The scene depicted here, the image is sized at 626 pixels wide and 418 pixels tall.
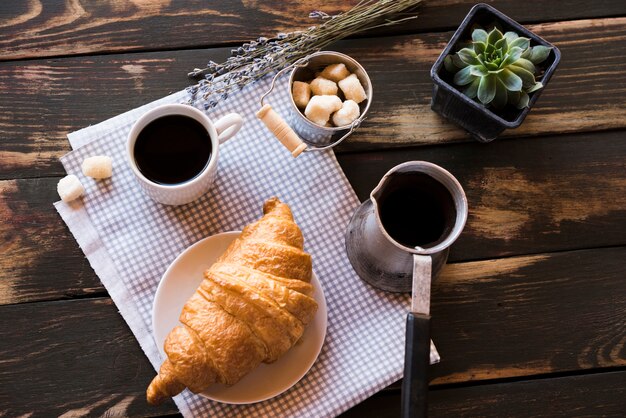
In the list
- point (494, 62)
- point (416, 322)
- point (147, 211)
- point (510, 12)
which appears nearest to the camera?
point (416, 322)

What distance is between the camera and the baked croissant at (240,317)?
105 centimetres

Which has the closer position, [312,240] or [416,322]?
[416,322]

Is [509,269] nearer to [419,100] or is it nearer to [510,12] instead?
[419,100]

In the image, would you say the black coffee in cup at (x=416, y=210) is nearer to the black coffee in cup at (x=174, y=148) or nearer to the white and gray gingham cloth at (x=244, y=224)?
the white and gray gingham cloth at (x=244, y=224)

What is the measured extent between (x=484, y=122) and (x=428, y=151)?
0.14 m

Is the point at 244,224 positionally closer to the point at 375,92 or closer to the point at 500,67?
the point at 375,92

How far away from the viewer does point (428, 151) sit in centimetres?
131

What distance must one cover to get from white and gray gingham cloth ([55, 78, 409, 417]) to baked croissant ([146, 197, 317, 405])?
5.1 inches

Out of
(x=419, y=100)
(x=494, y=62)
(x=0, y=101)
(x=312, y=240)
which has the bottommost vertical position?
(x=312, y=240)

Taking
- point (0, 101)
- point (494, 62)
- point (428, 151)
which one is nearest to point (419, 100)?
point (428, 151)

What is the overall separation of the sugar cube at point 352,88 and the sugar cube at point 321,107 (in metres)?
0.02

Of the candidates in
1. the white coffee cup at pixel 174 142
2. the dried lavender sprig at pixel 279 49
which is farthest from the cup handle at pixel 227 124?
the dried lavender sprig at pixel 279 49

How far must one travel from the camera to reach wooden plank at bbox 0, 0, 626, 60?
1283 mm

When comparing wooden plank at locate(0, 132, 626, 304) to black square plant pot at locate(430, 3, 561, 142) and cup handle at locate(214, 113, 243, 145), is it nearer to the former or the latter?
black square plant pot at locate(430, 3, 561, 142)
